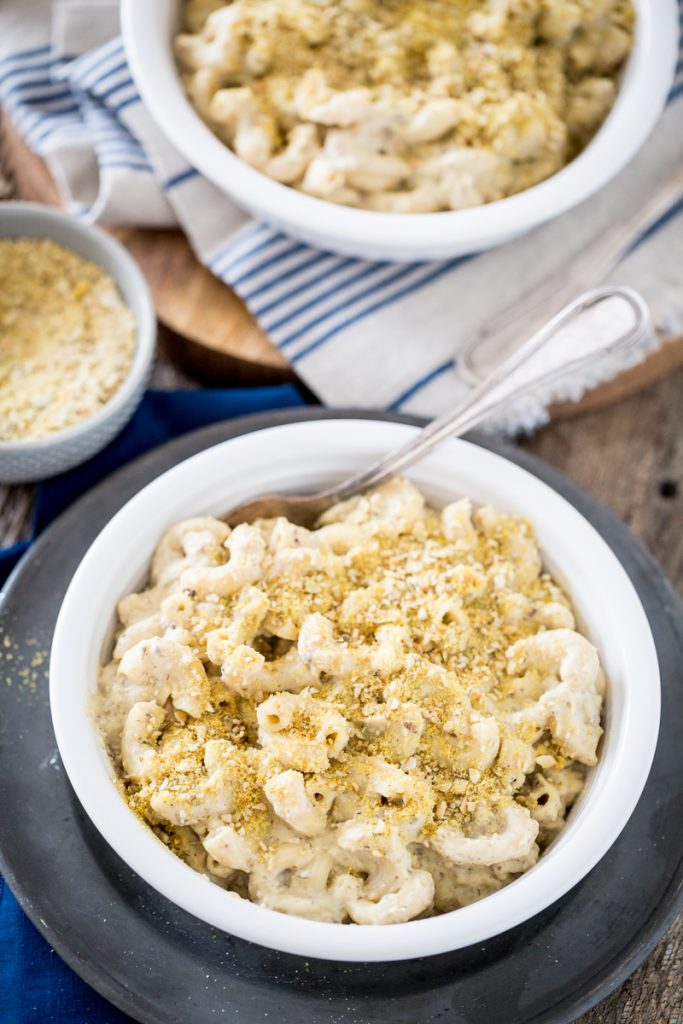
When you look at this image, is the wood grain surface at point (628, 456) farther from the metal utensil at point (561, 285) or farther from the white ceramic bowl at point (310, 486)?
the white ceramic bowl at point (310, 486)

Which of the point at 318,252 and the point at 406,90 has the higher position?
the point at 406,90

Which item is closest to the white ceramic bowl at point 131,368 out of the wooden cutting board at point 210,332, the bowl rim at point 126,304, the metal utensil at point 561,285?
the bowl rim at point 126,304

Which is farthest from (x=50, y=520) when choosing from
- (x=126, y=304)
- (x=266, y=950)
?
(x=266, y=950)

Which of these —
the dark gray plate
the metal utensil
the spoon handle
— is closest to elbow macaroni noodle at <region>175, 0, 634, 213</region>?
the metal utensil

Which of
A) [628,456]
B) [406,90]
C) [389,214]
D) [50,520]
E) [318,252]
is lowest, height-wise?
[50,520]

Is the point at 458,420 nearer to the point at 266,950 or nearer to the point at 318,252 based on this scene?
the point at 318,252

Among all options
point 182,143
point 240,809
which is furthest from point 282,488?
point 182,143

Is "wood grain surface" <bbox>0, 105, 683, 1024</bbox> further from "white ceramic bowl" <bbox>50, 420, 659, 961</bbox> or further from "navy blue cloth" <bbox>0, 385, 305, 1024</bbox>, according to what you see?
"white ceramic bowl" <bbox>50, 420, 659, 961</bbox>

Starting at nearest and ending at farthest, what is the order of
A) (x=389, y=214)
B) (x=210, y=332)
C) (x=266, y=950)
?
1. (x=266, y=950)
2. (x=389, y=214)
3. (x=210, y=332)
